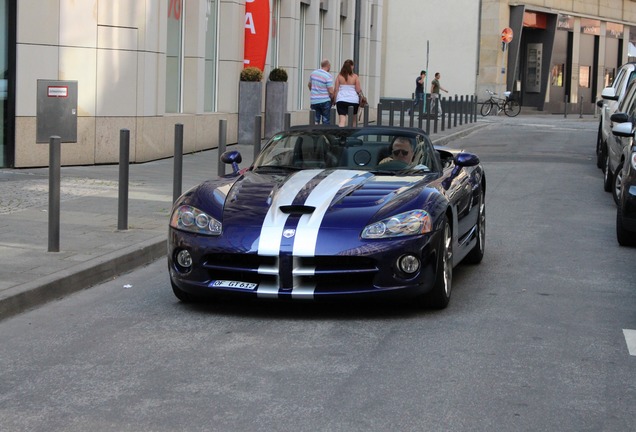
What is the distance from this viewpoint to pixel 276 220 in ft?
24.8

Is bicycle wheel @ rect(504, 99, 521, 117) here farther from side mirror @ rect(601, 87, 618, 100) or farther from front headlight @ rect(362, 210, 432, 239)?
front headlight @ rect(362, 210, 432, 239)

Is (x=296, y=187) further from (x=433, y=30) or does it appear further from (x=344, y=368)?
(x=433, y=30)

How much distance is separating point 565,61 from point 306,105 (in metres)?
31.3

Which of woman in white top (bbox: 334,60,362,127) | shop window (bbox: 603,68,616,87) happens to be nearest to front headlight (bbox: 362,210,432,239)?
woman in white top (bbox: 334,60,362,127)

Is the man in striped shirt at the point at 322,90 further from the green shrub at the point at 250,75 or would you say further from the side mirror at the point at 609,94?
the side mirror at the point at 609,94

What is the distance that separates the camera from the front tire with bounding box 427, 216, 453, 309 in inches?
300

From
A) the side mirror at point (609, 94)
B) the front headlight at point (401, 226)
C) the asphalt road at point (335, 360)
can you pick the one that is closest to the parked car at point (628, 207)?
the asphalt road at point (335, 360)

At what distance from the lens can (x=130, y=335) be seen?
700cm

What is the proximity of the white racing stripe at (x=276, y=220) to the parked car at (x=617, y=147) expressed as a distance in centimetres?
636

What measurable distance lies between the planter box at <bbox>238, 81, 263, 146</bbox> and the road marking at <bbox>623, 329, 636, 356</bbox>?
16.7m

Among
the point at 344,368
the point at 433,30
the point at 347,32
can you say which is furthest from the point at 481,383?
the point at 433,30

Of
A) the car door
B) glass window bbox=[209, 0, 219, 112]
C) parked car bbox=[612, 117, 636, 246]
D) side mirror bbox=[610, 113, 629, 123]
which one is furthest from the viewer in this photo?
glass window bbox=[209, 0, 219, 112]

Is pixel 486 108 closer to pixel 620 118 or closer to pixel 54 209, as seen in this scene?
pixel 620 118

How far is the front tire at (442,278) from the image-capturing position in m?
7.61
